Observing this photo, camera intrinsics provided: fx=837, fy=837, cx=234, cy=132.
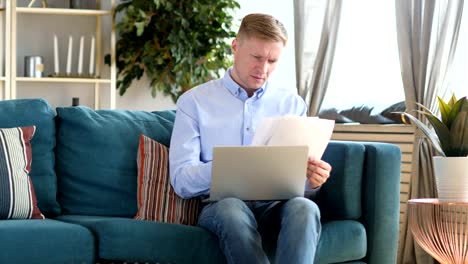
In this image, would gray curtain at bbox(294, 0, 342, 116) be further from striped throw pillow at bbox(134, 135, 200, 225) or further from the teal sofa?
striped throw pillow at bbox(134, 135, 200, 225)

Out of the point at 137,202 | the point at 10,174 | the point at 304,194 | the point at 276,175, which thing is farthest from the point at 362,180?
the point at 10,174

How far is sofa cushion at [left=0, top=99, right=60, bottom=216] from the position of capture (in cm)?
288

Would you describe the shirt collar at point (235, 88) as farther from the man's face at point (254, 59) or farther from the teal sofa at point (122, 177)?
the teal sofa at point (122, 177)

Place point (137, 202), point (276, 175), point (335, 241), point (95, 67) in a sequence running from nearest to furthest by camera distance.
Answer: point (276, 175) → point (335, 241) → point (137, 202) → point (95, 67)

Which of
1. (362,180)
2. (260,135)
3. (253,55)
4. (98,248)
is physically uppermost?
(253,55)

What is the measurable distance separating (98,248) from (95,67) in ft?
9.68

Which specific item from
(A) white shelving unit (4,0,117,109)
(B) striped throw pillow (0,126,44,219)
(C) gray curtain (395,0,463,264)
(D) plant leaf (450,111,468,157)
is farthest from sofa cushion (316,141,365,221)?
(A) white shelving unit (4,0,117,109)

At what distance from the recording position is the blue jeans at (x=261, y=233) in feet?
7.57

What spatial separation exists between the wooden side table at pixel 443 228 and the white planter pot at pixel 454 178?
5 centimetres

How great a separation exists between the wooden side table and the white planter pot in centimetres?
5

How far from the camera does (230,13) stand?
5.45 meters

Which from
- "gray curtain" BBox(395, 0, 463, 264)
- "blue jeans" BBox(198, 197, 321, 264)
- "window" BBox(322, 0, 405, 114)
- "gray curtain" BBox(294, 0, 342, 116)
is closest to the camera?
"blue jeans" BBox(198, 197, 321, 264)

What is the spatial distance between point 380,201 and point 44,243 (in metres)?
1.15

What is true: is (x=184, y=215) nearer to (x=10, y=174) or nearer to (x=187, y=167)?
(x=187, y=167)
